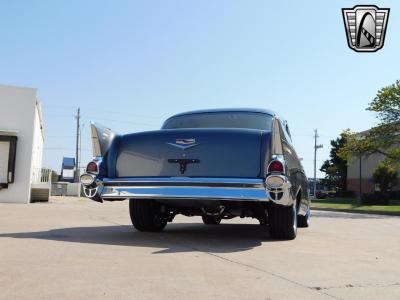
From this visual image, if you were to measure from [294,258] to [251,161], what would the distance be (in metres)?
1.24

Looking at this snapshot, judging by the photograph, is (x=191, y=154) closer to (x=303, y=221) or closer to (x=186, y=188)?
(x=186, y=188)

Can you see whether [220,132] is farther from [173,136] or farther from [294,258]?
[294,258]

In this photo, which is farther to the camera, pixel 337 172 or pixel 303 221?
pixel 337 172

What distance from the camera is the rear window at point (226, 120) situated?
6984mm

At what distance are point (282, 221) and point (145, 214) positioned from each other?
1.95 m

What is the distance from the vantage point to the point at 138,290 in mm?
3543

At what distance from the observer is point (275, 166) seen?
5781 millimetres

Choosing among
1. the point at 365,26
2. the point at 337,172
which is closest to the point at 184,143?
the point at 365,26

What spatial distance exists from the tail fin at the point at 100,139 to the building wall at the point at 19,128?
15061 millimetres

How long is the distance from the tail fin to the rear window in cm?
112

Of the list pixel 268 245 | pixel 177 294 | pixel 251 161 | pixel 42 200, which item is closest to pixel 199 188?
pixel 251 161

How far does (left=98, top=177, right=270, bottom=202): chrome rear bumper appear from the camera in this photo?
5.70 m

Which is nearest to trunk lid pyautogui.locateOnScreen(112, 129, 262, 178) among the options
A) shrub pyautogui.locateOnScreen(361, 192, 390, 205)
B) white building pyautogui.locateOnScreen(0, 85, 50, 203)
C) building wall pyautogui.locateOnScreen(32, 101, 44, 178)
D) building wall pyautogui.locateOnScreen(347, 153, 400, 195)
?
white building pyautogui.locateOnScreen(0, 85, 50, 203)

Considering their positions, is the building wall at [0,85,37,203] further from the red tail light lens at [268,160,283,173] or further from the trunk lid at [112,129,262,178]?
the red tail light lens at [268,160,283,173]
